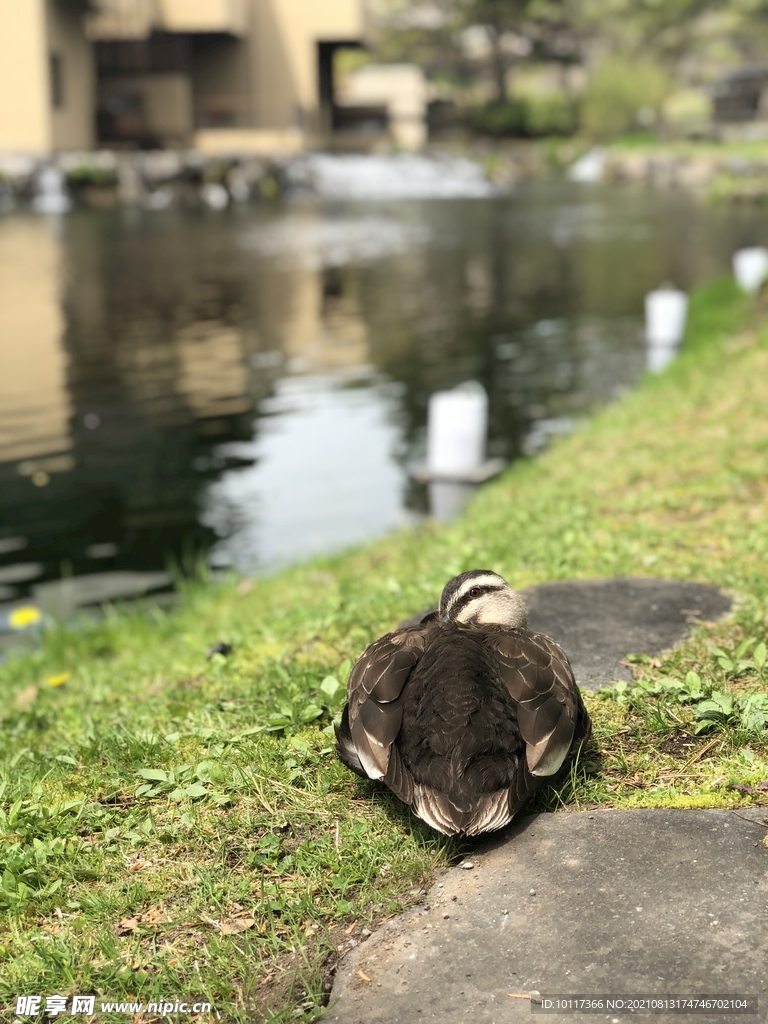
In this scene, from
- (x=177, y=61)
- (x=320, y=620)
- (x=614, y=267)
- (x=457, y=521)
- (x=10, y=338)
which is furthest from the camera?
(x=177, y=61)

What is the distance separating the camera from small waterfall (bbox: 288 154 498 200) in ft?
192

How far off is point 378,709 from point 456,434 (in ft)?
29.9

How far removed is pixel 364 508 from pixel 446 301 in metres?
16.4

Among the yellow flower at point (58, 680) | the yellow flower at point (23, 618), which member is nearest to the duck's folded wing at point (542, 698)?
the yellow flower at point (58, 680)

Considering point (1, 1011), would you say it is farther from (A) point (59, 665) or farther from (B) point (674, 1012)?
(A) point (59, 665)

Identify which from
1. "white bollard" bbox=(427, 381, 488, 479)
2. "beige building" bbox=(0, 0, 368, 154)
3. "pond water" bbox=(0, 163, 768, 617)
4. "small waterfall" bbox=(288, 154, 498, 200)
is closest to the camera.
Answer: "pond water" bbox=(0, 163, 768, 617)

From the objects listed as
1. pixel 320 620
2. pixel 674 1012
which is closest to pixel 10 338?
pixel 320 620

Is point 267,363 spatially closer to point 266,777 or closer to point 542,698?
point 266,777

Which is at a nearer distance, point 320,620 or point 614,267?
point 320,620

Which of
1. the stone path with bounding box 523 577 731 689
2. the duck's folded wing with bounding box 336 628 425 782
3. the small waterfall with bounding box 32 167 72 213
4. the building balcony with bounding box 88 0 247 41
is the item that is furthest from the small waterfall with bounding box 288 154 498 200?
the duck's folded wing with bounding box 336 628 425 782

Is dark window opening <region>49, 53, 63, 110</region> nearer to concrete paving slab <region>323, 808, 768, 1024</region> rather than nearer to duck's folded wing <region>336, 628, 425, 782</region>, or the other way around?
duck's folded wing <region>336, 628, 425, 782</region>

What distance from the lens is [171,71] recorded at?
207 ft

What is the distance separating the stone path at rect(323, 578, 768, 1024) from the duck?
0.23m

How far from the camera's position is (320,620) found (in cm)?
658
